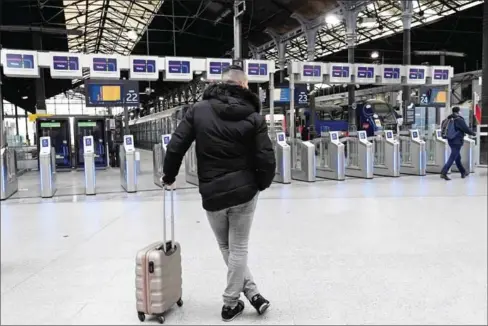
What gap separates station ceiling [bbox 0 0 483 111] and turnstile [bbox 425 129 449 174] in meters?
4.16

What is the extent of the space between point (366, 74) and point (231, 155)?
9.50m

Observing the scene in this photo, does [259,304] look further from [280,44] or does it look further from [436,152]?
[280,44]

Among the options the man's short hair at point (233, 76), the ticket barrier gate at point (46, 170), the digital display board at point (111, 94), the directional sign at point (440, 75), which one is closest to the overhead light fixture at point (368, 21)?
the directional sign at point (440, 75)

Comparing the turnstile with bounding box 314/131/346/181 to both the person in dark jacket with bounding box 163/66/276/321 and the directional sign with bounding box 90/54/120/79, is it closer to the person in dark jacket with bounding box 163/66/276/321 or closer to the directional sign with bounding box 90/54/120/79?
the directional sign with bounding box 90/54/120/79

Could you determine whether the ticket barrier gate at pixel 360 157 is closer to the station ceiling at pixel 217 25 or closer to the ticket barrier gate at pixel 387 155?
the ticket barrier gate at pixel 387 155

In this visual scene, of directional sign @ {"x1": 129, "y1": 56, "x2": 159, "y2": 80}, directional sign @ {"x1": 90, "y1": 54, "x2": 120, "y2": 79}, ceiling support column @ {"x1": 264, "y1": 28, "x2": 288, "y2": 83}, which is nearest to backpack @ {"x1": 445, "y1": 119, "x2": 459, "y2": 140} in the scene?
directional sign @ {"x1": 129, "y1": 56, "x2": 159, "y2": 80}

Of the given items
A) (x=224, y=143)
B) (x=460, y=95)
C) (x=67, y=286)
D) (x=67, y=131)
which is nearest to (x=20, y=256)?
(x=67, y=286)

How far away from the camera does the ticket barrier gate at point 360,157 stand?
10430 mm

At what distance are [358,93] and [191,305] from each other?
2893 cm

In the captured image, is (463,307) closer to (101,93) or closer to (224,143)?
(224,143)

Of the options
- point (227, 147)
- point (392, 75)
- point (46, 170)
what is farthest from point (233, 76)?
point (392, 75)

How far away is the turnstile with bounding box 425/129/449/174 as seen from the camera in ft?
36.8

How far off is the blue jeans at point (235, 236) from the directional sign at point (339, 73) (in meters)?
8.71

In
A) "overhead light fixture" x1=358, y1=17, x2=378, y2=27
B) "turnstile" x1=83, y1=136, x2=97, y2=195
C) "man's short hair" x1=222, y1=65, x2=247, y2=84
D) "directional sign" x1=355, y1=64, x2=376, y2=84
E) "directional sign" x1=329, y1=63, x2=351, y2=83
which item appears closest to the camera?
"man's short hair" x1=222, y1=65, x2=247, y2=84
